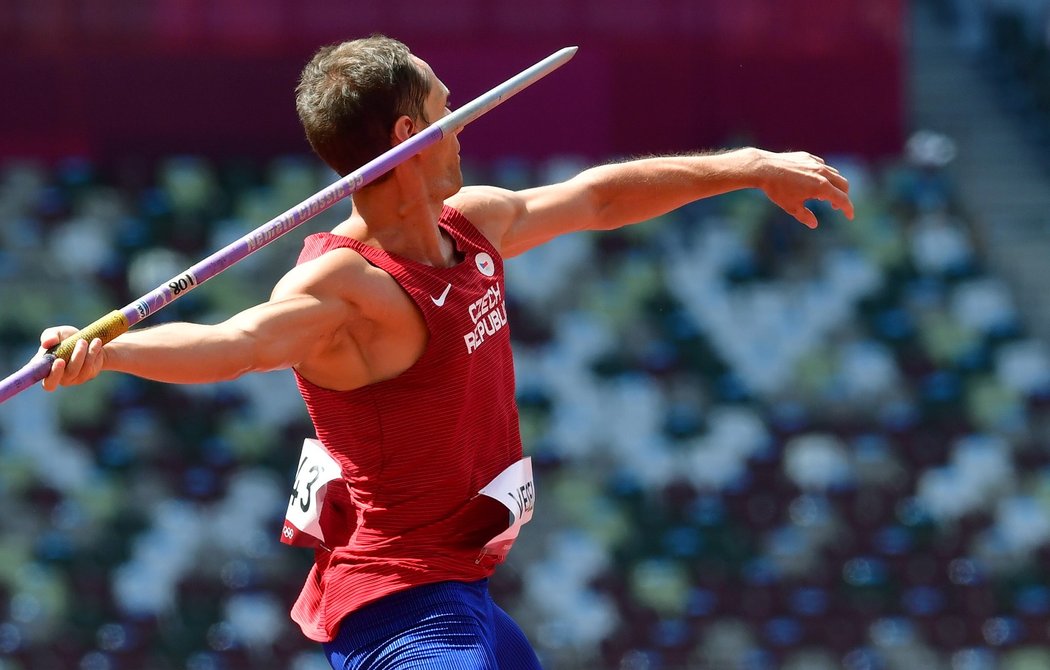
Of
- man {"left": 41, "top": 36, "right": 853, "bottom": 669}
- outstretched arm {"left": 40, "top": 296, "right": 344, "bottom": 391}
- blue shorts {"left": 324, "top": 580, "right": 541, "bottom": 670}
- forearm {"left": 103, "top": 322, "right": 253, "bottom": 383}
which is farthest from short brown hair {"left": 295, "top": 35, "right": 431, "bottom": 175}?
blue shorts {"left": 324, "top": 580, "right": 541, "bottom": 670}

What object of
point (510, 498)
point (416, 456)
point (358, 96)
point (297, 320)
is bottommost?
point (510, 498)

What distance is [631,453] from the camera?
722 centimetres

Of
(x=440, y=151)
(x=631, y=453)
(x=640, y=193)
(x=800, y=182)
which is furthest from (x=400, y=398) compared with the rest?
(x=631, y=453)

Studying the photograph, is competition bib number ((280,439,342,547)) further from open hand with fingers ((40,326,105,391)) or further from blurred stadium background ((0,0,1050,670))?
blurred stadium background ((0,0,1050,670))

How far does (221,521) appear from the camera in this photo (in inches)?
275

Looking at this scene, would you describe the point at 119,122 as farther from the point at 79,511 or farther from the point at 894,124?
the point at 894,124

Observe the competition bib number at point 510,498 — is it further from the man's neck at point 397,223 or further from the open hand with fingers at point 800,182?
the open hand with fingers at point 800,182

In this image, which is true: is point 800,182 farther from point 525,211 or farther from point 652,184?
point 525,211

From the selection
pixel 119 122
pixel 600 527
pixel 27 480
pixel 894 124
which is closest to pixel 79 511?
pixel 27 480

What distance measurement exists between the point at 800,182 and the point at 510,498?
3.18ft

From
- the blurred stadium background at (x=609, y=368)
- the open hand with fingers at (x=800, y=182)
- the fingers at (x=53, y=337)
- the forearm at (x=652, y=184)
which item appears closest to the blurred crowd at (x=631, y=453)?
the blurred stadium background at (x=609, y=368)

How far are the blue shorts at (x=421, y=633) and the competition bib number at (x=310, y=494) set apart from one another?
207mm

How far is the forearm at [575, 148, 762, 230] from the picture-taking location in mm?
3561

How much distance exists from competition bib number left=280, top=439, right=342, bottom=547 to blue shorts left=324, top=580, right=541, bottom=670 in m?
0.21
